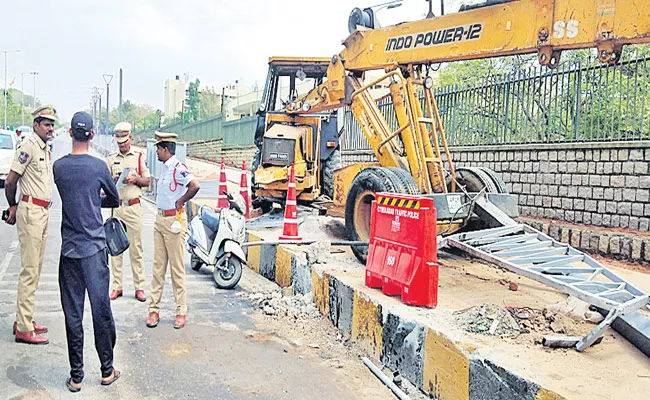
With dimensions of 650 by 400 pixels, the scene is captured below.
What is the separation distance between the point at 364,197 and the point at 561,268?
290 centimetres

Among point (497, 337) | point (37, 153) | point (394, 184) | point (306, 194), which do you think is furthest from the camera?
point (306, 194)

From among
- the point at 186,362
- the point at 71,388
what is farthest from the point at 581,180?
the point at 71,388

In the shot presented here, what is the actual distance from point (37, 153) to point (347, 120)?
12.1 m

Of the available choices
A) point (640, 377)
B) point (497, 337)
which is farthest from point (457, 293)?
point (640, 377)

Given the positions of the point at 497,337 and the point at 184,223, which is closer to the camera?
the point at 497,337

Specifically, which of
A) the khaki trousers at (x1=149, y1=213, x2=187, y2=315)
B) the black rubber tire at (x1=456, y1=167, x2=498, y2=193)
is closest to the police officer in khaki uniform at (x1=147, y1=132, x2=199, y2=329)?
the khaki trousers at (x1=149, y1=213, x2=187, y2=315)

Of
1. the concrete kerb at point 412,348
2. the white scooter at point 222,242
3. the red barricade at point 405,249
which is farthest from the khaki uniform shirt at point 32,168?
the red barricade at point 405,249

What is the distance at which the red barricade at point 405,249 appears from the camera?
4734 millimetres

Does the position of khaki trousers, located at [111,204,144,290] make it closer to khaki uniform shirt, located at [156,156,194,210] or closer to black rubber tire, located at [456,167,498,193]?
khaki uniform shirt, located at [156,156,194,210]

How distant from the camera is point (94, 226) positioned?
13.7 feet

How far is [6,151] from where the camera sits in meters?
18.7

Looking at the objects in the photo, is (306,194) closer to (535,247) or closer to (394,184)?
(394,184)

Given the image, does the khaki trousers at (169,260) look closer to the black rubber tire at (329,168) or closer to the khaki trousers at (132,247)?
the khaki trousers at (132,247)

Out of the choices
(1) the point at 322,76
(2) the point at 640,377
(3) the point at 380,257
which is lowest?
(2) the point at 640,377
